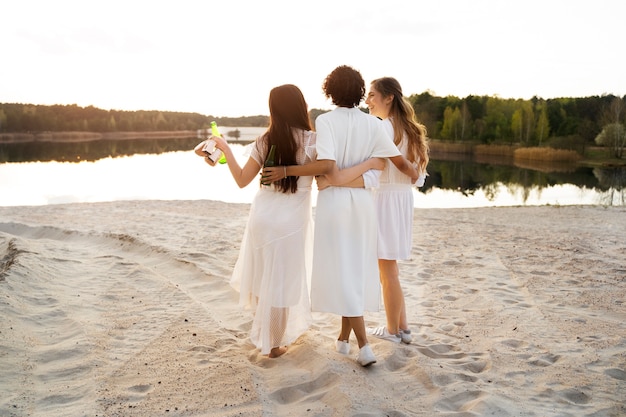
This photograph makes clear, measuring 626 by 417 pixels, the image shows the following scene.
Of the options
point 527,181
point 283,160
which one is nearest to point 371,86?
point 283,160

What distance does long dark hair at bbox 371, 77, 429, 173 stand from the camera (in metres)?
4.00

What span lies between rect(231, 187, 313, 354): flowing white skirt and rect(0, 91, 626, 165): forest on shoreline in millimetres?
44831

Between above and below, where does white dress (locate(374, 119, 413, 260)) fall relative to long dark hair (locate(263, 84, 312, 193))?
below

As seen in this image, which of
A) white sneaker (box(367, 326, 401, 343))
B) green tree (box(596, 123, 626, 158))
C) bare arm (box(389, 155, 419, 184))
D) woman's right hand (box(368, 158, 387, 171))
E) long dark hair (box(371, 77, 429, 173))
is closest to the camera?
woman's right hand (box(368, 158, 387, 171))

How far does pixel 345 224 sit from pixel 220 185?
22.6 meters

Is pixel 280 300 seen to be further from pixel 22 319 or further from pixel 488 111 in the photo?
pixel 488 111

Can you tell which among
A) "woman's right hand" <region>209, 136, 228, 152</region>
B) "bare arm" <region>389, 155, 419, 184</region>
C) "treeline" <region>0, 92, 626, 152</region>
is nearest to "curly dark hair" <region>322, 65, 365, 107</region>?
"bare arm" <region>389, 155, 419, 184</region>

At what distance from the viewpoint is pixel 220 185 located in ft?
84.1

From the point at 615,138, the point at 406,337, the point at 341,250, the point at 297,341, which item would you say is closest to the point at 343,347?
the point at 297,341

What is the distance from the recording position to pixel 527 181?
92.9 ft

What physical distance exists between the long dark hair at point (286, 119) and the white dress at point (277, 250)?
74mm

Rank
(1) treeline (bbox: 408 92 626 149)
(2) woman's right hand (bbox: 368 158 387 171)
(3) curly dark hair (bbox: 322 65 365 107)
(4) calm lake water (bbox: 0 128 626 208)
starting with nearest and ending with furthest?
(3) curly dark hair (bbox: 322 65 365 107) → (2) woman's right hand (bbox: 368 158 387 171) → (4) calm lake water (bbox: 0 128 626 208) → (1) treeline (bbox: 408 92 626 149)

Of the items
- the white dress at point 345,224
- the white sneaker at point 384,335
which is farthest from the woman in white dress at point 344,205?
the white sneaker at point 384,335

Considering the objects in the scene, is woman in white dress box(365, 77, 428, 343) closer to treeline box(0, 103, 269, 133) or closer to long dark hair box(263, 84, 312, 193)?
long dark hair box(263, 84, 312, 193)
